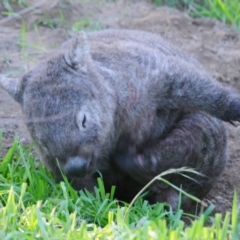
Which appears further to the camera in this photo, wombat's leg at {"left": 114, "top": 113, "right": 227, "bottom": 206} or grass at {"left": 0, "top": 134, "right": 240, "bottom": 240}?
wombat's leg at {"left": 114, "top": 113, "right": 227, "bottom": 206}

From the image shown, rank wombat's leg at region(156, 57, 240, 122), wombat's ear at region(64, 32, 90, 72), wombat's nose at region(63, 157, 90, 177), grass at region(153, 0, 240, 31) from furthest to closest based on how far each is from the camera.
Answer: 1. grass at region(153, 0, 240, 31)
2. wombat's leg at region(156, 57, 240, 122)
3. wombat's ear at region(64, 32, 90, 72)
4. wombat's nose at region(63, 157, 90, 177)

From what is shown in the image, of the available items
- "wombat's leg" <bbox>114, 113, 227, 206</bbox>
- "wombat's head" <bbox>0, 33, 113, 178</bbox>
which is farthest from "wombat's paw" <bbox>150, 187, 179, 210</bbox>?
"wombat's head" <bbox>0, 33, 113, 178</bbox>

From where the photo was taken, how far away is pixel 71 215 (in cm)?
394

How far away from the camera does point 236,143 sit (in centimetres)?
592

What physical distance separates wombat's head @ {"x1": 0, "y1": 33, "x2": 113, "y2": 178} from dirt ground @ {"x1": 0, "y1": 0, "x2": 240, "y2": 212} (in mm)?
1310

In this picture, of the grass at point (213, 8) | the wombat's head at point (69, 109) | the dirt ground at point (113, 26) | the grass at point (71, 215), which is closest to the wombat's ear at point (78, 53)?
the wombat's head at point (69, 109)

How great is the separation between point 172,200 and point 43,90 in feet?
4.01

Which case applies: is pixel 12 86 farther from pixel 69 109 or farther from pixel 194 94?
pixel 194 94

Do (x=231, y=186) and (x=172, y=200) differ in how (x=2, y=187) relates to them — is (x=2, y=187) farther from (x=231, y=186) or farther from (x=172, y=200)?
(x=231, y=186)

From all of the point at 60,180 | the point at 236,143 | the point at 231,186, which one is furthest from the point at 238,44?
the point at 60,180

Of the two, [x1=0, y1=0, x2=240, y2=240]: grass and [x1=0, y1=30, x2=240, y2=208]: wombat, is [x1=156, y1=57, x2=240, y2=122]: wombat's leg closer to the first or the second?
[x1=0, y1=30, x2=240, y2=208]: wombat

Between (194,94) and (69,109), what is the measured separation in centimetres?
87

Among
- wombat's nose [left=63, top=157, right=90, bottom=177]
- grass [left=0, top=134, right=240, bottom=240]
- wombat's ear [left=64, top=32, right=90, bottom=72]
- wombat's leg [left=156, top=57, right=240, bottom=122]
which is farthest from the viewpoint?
wombat's leg [left=156, top=57, right=240, bottom=122]

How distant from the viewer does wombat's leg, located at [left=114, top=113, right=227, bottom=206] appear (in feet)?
16.0
